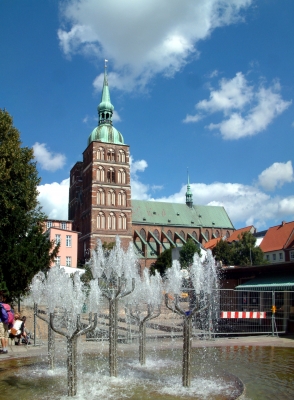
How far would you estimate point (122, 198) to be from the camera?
228ft

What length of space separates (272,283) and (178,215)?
64133 mm

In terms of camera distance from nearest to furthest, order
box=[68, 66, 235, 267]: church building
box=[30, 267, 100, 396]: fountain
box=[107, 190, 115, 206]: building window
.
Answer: box=[30, 267, 100, 396]: fountain < box=[68, 66, 235, 267]: church building < box=[107, 190, 115, 206]: building window

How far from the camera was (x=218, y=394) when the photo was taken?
8516mm

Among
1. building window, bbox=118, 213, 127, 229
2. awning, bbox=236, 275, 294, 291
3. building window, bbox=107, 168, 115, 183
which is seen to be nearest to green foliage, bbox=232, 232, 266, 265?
building window, bbox=118, 213, 127, 229

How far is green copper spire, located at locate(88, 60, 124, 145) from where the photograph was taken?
7231 centimetres

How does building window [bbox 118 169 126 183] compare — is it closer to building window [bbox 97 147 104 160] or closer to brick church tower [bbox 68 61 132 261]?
brick church tower [bbox 68 61 132 261]

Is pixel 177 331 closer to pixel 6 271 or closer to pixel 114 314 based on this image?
pixel 6 271

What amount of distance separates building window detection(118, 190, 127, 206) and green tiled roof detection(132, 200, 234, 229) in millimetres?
9569

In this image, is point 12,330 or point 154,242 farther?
point 154,242

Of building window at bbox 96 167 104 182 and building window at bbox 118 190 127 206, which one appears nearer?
building window at bbox 96 167 104 182

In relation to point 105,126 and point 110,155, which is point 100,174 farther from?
point 105,126

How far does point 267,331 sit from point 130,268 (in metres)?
7.04

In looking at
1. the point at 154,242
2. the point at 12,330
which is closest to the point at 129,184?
the point at 154,242

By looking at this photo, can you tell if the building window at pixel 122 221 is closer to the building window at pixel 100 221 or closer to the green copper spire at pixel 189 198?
the building window at pixel 100 221
